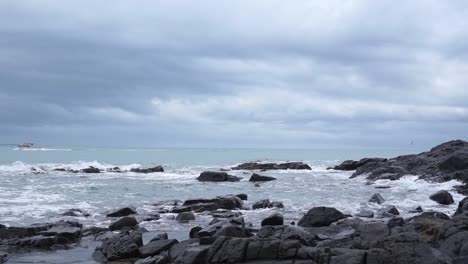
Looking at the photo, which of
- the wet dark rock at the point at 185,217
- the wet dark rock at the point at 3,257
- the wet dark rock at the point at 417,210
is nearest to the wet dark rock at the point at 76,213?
the wet dark rock at the point at 185,217

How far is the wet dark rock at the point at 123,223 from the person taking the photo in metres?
19.0

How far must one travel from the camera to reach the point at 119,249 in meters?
14.0

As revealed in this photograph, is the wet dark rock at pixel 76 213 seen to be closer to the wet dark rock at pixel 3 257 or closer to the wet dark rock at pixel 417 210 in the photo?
the wet dark rock at pixel 3 257

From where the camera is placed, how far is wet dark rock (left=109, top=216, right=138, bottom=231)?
748 inches

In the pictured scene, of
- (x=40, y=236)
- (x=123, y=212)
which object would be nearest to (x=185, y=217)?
(x=123, y=212)

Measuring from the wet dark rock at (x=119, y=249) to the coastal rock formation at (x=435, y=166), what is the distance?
1015 inches

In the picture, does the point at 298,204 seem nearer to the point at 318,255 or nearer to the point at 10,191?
the point at 318,255

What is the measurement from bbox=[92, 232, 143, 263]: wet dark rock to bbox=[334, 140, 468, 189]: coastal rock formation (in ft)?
84.6

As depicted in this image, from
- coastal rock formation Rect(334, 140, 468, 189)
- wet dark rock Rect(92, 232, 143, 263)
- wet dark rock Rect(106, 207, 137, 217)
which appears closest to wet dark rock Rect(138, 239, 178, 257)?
wet dark rock Rect(92, 232, 143, 263)

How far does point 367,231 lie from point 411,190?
21.7 metres

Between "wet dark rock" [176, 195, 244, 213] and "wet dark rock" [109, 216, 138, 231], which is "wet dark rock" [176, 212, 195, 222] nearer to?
"wet dark rock" [109, 216, 138, 231]

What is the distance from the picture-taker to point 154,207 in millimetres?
26312

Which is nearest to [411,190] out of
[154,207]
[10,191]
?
[154,207]

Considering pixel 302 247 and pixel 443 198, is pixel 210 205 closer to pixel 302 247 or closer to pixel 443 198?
pixel 443 198
